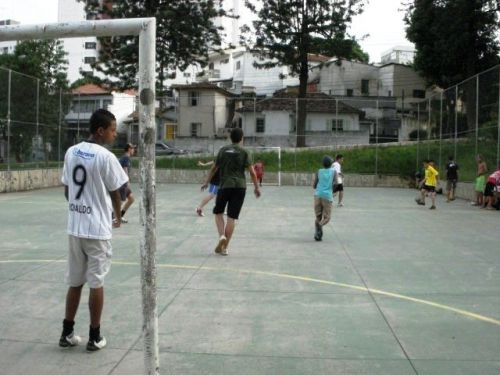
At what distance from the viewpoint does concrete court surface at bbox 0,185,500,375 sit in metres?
4.54

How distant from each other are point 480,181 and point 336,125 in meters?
13.9

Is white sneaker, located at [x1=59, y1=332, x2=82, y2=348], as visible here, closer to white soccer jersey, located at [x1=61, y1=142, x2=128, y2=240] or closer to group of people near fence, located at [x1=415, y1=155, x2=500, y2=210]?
white soccer jersey, located at [x1=61, y1=142, x2=128, y2=240]

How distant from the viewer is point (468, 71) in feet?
134

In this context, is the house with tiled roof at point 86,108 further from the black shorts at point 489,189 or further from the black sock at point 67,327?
the black shorts at point 489,189

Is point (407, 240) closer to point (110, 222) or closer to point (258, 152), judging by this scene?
point (110, 222)

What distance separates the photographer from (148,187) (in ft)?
11.7

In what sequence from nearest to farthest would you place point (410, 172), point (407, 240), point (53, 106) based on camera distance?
point (407, 240) → point (53, 106) → point (410, 172)

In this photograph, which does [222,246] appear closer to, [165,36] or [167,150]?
[167,150]

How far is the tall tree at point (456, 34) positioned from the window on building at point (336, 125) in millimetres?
12386

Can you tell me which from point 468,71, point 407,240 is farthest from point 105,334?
point 468,71

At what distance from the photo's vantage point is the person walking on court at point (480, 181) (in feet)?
63.1

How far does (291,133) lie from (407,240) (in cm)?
2111

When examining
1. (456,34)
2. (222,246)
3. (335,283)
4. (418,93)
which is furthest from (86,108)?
(335,283)

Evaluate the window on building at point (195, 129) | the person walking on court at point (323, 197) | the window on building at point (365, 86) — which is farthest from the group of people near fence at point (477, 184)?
the window on building at point (365, 86)
